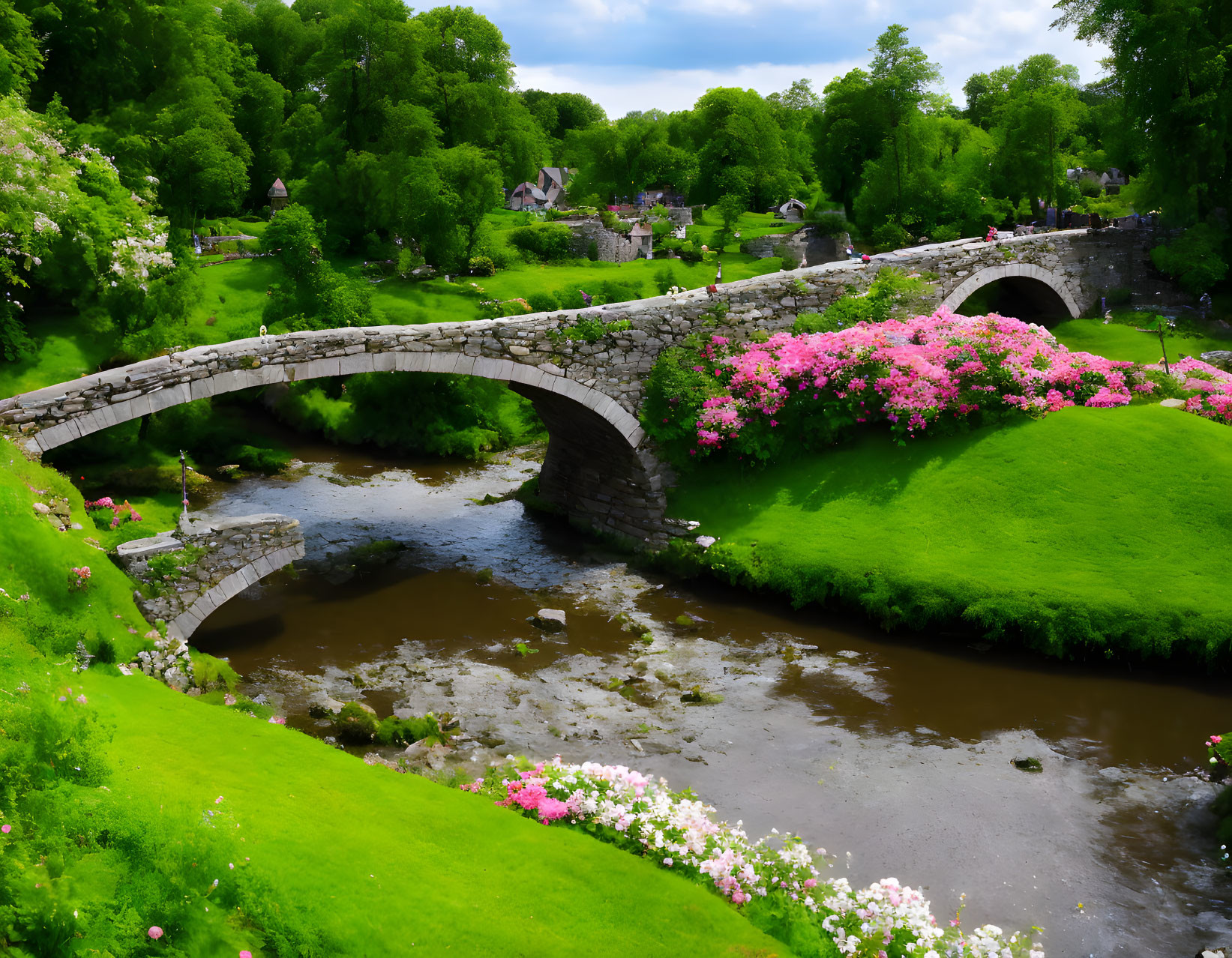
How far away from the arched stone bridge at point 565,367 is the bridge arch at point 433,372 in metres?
0.03

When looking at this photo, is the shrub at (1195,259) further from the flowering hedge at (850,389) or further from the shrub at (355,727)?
the shrub at (355,727)

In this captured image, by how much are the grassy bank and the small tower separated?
63.2 metres

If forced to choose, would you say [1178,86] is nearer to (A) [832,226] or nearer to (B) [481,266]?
(A) [832,226]

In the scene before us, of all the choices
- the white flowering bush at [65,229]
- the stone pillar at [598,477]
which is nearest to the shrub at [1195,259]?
the stone pillar at [598,477]

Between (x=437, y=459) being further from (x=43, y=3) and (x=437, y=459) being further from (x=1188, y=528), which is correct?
(x=43, y=3)

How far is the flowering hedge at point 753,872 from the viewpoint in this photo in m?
10.6

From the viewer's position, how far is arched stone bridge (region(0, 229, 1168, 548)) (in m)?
20.1

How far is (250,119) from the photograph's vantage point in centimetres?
7181

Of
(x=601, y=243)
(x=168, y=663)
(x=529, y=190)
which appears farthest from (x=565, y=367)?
(x=529, y=190)

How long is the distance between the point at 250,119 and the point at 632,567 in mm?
60253

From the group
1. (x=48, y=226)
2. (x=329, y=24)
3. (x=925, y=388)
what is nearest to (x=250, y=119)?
(x=329, y=24)

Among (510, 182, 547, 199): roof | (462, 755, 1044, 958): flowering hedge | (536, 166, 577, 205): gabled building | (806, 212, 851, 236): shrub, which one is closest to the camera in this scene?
(462, 755, 1044, 958): flowering hedge

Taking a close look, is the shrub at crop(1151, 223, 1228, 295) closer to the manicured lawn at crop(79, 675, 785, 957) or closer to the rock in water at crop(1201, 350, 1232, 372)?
the rock in water at crop(1201, 350, 1232, 372)

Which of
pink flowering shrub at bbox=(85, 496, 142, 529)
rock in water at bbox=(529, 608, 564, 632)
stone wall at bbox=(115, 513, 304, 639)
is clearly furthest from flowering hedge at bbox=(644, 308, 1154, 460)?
pink flowering shrub at bbox=(85, 496, 142, 529)
